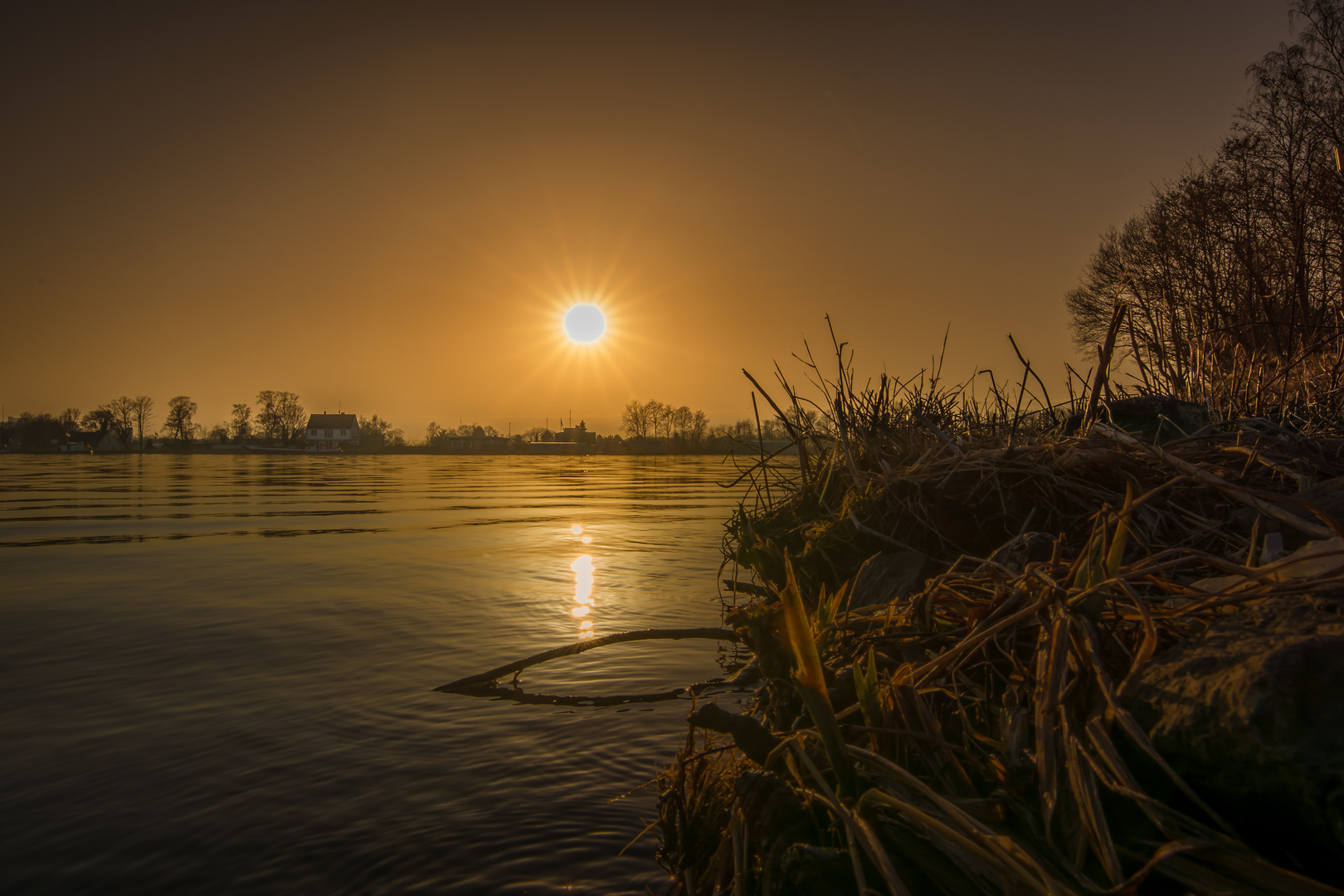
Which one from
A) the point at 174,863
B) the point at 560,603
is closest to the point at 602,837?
the point at 174,863

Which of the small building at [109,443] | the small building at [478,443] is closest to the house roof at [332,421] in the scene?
the small building at [478,443]

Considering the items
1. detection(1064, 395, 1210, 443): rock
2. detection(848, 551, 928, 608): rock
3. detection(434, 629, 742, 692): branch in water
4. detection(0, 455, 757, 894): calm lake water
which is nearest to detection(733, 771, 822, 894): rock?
detection(0, 455, 757, 894): calm lake water

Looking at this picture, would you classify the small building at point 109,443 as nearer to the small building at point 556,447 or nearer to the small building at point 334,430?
the small building at point 334,430

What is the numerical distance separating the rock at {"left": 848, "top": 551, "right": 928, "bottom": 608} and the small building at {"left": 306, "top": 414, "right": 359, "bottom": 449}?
15053 centimetres

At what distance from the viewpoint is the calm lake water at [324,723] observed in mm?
2404

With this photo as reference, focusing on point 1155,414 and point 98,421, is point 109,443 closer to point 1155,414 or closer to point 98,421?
point 98,421

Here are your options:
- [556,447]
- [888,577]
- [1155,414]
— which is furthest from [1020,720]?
[556,447]

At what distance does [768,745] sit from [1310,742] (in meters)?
1.08

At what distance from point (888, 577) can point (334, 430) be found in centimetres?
15784

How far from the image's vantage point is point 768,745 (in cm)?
175

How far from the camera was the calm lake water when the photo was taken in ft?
7.89

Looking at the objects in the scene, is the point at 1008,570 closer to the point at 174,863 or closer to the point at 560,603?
the point at 174,863

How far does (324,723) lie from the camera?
11.6 feet

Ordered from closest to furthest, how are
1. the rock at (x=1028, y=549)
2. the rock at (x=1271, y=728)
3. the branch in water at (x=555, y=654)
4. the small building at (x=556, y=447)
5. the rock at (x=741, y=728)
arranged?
1. the rock at (x=1271, y=728)
2. the rock at (x=741, y=728)
3. the rock at (x=1028, y=549)
4. the branch in water at (x=555, y=654)
5. the small building at (x=556, y=447)
